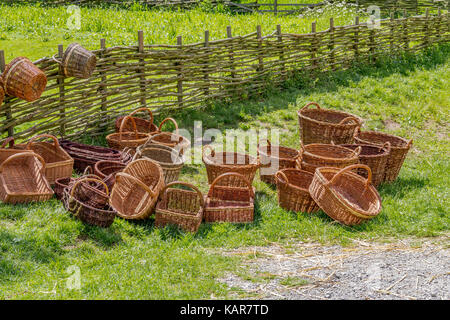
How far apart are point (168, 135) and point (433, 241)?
11.1ft

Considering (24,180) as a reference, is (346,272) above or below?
below

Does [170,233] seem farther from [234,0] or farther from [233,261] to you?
[234,0]

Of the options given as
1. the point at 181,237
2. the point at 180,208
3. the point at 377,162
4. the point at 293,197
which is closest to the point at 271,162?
the point at 293,197

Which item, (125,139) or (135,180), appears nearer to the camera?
(135,180)

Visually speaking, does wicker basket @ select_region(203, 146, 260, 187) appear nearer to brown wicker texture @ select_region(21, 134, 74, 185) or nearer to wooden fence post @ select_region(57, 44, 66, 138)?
brown wicker texture @ select_region(21, 134, 74, 185)

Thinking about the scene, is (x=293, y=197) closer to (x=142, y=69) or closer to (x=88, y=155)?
(x=88, y=155)

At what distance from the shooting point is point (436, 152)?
808 centimetres

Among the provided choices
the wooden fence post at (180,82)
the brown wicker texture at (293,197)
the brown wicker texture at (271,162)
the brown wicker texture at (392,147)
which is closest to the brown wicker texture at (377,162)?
the brown wicker texture at (392,147)

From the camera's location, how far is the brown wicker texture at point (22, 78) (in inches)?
236

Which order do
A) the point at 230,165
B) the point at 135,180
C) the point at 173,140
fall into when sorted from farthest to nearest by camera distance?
the point at 173,140 < the point at 230,165 < the point at 135,180

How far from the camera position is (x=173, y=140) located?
22.7 ft

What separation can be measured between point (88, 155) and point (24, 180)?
2.80 feet

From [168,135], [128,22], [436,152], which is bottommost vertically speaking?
[436,152]

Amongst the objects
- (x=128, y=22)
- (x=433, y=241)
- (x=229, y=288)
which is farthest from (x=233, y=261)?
(x=128, y=22)
